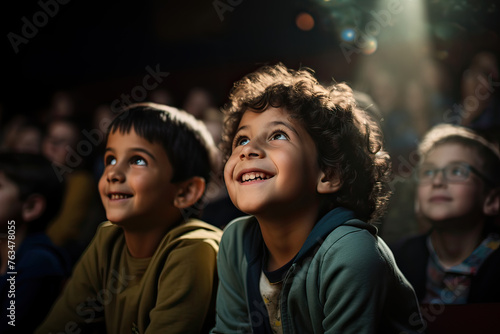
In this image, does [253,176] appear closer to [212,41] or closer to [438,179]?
[438,179]

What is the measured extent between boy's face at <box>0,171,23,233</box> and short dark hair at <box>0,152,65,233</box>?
13mm

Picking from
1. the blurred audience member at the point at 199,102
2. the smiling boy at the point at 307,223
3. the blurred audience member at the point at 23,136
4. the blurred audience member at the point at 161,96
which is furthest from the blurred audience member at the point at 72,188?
the smiling boy at the point at 307,223

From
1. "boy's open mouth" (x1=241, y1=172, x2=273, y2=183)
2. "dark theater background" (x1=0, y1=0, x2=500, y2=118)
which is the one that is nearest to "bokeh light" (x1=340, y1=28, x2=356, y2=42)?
"dark theater background" (x1=0, y1=0, x2=500, y2=118)

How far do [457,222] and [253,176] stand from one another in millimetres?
832

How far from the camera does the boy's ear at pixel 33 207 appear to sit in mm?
1599

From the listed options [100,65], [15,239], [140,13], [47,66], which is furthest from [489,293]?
[47,66]

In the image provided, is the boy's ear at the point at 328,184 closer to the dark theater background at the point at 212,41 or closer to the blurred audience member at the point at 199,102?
the dark theater background at the point at 212,41

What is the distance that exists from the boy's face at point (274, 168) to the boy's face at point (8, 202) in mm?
895

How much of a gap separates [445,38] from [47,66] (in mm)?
2424

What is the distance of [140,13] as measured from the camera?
2.79 m

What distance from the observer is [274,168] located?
40.1 inches

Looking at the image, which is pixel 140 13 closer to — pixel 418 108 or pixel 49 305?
pixel 418 108

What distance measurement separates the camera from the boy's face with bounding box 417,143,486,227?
4.90ft

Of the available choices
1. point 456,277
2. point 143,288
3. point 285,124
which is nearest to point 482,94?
point 456,277
